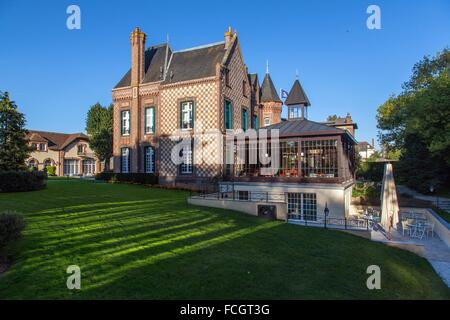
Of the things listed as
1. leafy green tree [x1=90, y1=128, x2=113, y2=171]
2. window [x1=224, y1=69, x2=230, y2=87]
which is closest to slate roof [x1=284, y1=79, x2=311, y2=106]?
window [x1=224, y1=69, x2=230, y2=87]

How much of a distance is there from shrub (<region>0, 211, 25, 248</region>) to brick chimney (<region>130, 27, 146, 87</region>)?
21109 mm

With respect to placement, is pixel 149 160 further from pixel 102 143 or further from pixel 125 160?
pixel 102 143

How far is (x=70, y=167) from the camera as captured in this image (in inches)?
1817

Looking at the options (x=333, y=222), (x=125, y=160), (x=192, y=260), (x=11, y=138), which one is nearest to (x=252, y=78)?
(x=125, y=160)

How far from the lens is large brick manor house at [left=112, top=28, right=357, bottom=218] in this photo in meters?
18.0

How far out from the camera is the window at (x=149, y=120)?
82.1 feet

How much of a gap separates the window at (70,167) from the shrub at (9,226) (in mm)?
44286

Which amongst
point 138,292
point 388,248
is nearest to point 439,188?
point 388,248

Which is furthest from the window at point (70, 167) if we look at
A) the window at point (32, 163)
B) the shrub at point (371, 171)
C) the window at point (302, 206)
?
the shrub at point (371, 171)

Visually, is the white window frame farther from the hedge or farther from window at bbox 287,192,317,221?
window at bbox 287,192,317,221

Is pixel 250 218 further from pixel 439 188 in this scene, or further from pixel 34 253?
pixel 439 188

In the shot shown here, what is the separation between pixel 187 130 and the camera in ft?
75.7

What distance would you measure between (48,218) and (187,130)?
14422 mm

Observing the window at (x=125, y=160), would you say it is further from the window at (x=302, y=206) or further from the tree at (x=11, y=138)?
the window at (x=302, y=206)
